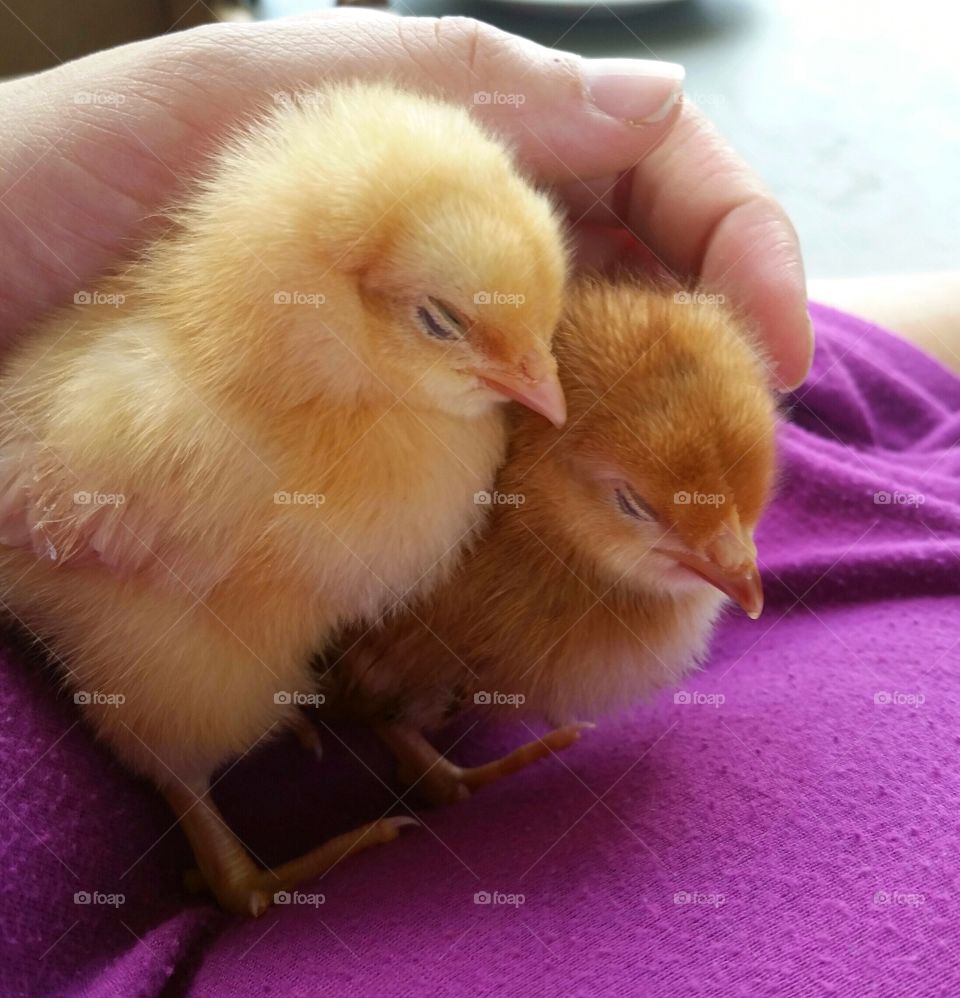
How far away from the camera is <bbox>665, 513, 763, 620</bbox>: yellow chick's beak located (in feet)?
2.88

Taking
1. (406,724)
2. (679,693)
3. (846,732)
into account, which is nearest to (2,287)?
(406,724)

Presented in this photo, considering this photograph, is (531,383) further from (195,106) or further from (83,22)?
(83,22)

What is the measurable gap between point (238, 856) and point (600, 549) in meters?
0.47

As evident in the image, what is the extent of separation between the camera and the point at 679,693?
112 cm

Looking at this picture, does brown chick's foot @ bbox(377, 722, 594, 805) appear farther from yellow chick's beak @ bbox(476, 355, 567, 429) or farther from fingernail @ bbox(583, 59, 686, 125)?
fingernail @ bbox(583, 59, 686, 125)

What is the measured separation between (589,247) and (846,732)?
752mm

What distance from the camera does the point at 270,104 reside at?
1.06 meters

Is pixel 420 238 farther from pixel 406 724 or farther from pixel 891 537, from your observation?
pixel 891 537

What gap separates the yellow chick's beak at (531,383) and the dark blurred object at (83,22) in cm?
172

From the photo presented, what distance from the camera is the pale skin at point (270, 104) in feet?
3.41

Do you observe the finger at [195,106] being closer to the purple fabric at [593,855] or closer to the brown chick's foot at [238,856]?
the purple fabric at [593,855]

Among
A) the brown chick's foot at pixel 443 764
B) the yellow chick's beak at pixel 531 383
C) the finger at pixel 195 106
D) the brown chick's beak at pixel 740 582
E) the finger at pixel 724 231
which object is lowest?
the brown chick's foot at pixel 443 764

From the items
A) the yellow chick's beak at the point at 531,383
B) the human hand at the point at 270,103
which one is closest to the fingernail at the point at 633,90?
the human hand at the point at 270,103

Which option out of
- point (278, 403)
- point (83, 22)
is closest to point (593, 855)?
point (278, 403)
